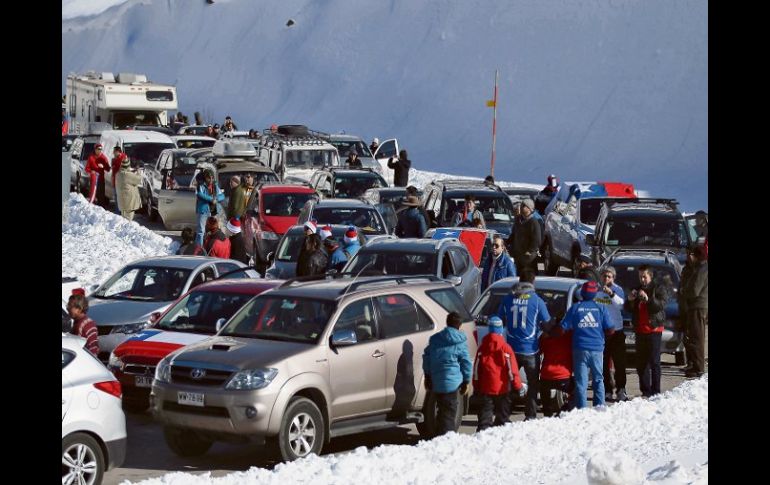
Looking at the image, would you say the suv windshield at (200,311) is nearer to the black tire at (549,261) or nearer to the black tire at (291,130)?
the black tire at (549,261)

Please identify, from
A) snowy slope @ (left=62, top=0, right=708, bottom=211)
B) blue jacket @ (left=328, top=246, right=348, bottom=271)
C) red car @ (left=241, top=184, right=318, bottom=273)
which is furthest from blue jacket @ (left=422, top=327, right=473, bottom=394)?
snowy slope @ (left=62, top=0, right=708, bottom=211)

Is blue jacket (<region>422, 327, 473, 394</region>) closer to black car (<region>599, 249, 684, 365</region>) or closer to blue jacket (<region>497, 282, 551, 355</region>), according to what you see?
blue jacket (<region>497, 282, 551, 355</region>)

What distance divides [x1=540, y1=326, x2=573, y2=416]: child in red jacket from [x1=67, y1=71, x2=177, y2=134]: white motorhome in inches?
1405

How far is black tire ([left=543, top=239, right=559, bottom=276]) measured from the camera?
2608cm

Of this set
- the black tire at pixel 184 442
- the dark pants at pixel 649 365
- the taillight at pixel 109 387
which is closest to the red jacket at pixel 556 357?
the dark pants at pixel 649 365

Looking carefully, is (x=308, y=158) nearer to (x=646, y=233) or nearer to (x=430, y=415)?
(x=646, y=233)

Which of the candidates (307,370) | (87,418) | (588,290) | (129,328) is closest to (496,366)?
(588,290)

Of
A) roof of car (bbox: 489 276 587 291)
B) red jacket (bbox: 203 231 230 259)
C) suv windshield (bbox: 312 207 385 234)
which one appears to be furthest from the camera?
suv windshield (bbox: 312 207 385 234)
